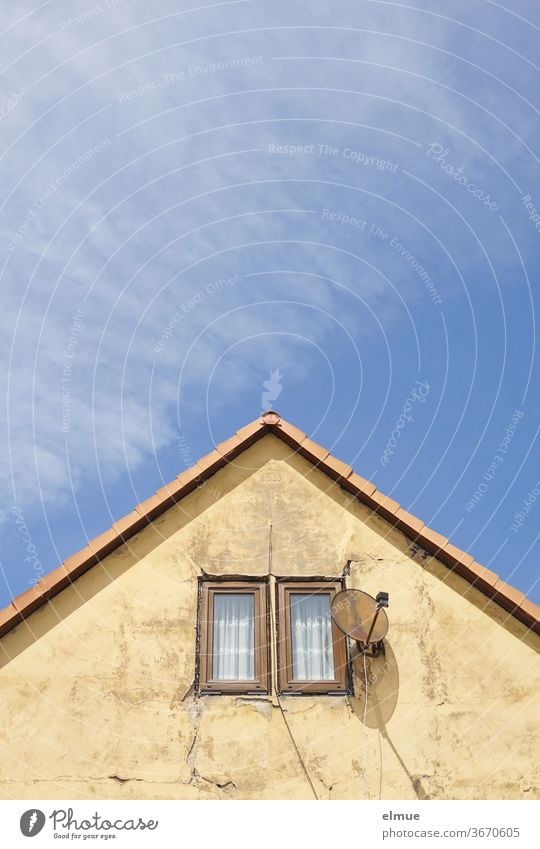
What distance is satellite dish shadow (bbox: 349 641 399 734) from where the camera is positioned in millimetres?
9281

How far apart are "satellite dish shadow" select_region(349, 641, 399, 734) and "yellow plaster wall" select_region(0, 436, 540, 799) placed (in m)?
0.02

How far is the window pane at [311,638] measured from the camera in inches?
382

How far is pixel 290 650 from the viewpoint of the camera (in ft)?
32.2

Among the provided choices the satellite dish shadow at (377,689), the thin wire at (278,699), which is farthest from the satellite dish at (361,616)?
the thin wire at (278,699)

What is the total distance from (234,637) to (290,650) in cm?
72

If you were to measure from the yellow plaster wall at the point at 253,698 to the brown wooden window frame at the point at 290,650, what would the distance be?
0.43 ft

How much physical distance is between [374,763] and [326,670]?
3.95ft

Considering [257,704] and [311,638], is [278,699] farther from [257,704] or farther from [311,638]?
[311,638]
